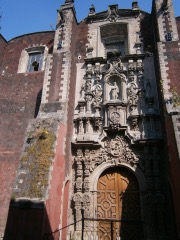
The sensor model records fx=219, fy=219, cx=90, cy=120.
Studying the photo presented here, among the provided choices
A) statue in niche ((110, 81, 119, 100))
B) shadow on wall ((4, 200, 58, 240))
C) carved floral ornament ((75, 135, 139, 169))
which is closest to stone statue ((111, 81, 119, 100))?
statue in niche ((110, 81, 119, 100))

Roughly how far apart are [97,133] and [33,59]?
711cm

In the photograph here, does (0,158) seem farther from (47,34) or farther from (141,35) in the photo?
(141,35)

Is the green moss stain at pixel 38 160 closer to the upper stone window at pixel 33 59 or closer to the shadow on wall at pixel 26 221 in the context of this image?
the shadow on wall at pixel 26 221

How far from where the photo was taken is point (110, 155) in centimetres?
941

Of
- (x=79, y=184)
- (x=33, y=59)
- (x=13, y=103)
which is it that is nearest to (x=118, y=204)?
(x=79, y=184)

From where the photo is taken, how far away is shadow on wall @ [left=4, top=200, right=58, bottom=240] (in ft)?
20.3

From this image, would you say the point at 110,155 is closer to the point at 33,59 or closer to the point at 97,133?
the point at 97,133

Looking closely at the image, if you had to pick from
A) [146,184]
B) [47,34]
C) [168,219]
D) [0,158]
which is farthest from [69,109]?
[47,34]

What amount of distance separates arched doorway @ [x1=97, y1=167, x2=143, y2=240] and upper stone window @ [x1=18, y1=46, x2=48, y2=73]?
7.68m

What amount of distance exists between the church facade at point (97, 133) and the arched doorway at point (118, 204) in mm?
37

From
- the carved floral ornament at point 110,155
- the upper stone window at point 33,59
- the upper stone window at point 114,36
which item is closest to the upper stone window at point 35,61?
the upper stone window at point 33,59

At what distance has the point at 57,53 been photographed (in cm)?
1145

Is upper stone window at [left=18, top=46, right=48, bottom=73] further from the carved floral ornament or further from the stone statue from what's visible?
the carved floral ornament

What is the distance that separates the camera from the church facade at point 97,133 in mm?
7395
